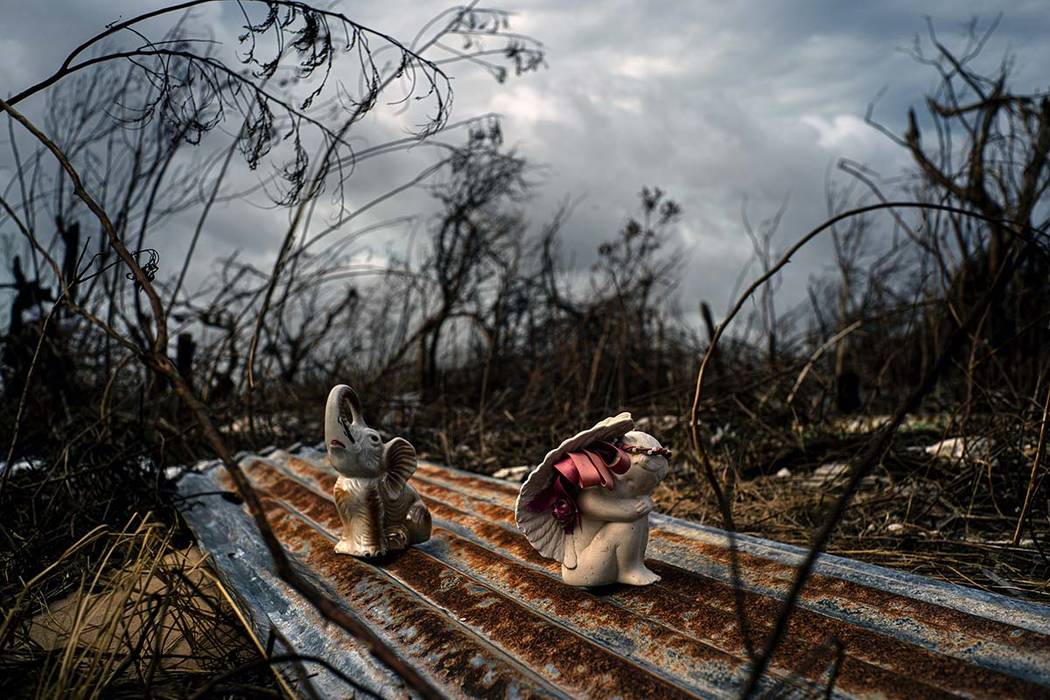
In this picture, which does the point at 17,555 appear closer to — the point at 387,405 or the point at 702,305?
the point at 387,405

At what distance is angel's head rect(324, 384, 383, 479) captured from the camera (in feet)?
9.95

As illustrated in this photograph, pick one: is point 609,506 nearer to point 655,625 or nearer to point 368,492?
point 655,625

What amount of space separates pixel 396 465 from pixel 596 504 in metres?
0.99

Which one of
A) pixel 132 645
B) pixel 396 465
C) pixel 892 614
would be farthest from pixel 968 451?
pixel 132 645

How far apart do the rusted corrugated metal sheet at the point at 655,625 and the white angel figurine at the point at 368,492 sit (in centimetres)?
8

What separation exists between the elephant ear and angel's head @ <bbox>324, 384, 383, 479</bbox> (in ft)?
0.11

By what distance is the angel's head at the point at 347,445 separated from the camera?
3031 millimetres

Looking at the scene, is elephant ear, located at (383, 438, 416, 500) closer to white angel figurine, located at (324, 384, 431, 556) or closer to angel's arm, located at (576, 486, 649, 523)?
white angel figurine, located at (324, 384, 431, 556)

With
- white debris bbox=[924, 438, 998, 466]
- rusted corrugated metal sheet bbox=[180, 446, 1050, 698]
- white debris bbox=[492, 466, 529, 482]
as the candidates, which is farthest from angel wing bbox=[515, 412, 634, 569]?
white debris bbox=[492, 466, 529, 482]

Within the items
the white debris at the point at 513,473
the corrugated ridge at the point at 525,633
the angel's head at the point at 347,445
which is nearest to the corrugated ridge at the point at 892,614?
the corrugated ridge at the point at 525,633

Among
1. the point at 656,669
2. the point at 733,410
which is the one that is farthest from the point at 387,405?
the point at 656,669

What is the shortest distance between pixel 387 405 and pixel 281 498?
2.80 metres

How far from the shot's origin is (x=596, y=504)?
2.54m

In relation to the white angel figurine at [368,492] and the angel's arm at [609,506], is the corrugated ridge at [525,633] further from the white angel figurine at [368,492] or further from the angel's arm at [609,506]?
the angel's arm at [609,506]
